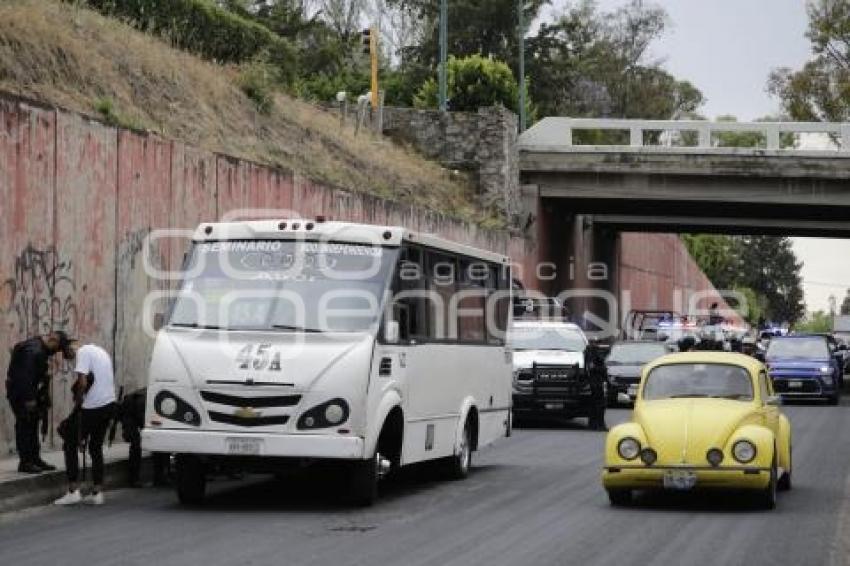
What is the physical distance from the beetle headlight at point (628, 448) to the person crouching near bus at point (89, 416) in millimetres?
4995

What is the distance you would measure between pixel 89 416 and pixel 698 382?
6130 mm

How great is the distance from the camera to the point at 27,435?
16.4 meters

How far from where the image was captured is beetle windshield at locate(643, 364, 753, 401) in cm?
1622

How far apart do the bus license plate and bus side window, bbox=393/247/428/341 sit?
6.98 feet

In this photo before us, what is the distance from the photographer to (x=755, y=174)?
4975 centimetres

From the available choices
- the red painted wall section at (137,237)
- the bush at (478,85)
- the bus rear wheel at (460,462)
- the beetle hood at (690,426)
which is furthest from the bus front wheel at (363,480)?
the bush at (478,85)

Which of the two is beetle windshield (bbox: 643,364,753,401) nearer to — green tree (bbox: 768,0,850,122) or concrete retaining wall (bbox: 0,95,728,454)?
concrete retaining wall (bbox: 0,95,728,454)

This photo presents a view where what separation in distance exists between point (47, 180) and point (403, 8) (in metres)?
68.5

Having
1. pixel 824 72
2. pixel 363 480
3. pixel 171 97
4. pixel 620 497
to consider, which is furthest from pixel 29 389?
pixel 824 72

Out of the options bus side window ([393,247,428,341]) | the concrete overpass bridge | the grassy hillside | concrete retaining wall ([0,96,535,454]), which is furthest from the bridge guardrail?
bus side window ([393,247,428,341])

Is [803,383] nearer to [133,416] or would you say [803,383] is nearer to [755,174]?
[755,174]

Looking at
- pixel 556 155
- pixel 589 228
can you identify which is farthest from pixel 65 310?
pixel 589 228

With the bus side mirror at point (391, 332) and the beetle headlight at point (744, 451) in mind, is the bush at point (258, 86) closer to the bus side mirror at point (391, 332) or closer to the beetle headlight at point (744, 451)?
the bus side mirror at point (391, 332)

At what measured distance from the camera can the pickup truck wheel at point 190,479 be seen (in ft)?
50.6
